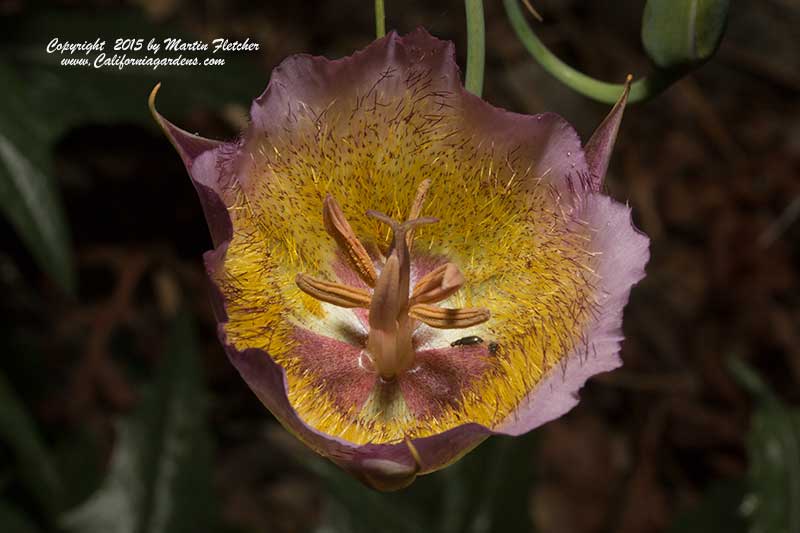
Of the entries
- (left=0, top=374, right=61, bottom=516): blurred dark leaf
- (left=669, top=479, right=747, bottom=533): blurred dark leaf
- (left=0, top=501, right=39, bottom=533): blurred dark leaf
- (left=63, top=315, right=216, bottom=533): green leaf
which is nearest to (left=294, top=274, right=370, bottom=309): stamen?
(left=63, top=315, right=216, bottom=533): green leaf

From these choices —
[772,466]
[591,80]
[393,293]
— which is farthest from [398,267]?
[772,466]

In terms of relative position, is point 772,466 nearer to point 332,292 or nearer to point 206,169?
point 332,292

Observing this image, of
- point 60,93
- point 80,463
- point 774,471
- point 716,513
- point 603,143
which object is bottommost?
point 716,513

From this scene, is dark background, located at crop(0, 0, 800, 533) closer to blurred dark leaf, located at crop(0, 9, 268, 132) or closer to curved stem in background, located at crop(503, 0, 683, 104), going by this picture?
blurred dark leaf, located at crop(0, 9, 268, 132)

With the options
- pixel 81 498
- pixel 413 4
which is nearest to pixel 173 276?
pixel 81 498

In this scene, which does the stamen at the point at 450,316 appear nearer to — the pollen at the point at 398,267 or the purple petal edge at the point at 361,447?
the pollen at the point at 398,267

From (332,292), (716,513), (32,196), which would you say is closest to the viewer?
(332,292)
